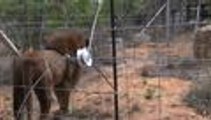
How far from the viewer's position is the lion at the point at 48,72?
4168 mm

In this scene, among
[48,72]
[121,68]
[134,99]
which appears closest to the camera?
[48,72]

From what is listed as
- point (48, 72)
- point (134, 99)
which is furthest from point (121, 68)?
point (48, 72)

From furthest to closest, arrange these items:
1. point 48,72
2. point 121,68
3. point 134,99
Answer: point 121,68 → point 134,99 → point 48,72

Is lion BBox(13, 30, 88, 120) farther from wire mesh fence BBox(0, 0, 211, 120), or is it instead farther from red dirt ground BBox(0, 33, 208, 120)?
red dirt ground BBox(0, 33, 208, 120)

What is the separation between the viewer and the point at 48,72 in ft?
14.7

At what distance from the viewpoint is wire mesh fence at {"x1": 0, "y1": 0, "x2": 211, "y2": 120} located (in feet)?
16.3

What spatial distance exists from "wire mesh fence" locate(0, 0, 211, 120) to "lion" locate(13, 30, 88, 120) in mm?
123

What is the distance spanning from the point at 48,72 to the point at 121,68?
192 centimetres

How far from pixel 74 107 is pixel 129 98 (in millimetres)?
523

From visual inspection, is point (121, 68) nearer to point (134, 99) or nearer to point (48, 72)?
point (134, 99)

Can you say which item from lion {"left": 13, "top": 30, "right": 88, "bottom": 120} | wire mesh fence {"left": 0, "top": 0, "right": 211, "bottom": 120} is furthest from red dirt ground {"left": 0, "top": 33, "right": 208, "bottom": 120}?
lion {"left": 13, "top": 30, "right": 88, "bottom": 120}

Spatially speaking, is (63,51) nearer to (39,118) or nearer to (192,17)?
(39,118)

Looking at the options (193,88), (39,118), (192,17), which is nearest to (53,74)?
(39,118)

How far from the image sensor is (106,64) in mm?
6426
